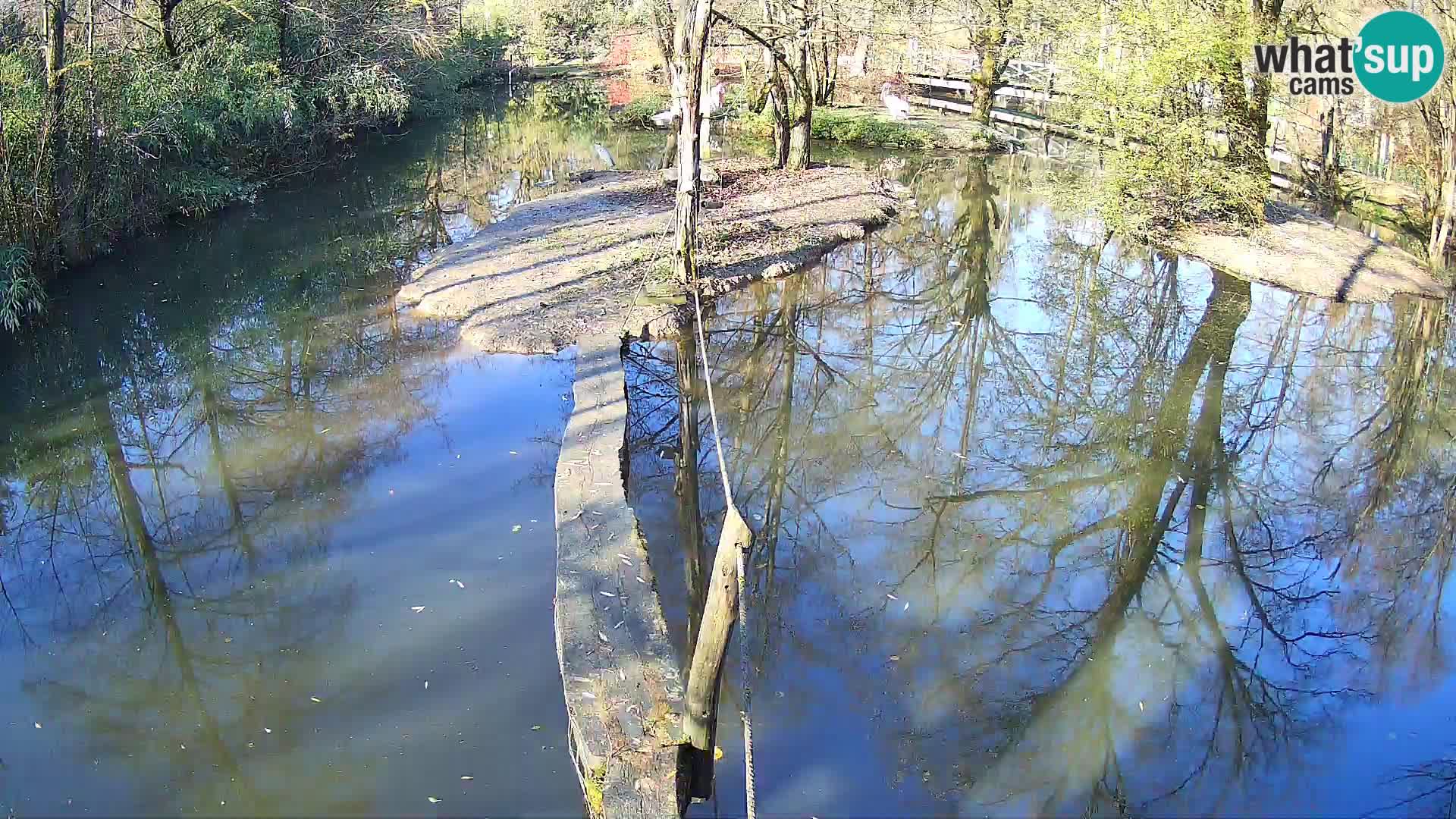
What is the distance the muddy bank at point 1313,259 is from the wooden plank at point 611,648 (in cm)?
899

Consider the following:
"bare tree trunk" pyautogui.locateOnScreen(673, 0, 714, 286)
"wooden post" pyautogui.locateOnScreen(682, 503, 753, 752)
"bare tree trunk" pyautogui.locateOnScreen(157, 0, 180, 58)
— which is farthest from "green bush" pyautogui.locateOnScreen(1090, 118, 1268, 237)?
"bare tree trunk" pyautogui.locateOnScreen(157, 0, 180, 58)

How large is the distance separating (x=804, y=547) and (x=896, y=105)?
54.1 ft

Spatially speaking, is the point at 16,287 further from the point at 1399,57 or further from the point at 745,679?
the point at 1399,57

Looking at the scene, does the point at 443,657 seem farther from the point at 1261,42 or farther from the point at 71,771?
the point at 1261,42

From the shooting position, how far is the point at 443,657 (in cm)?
575

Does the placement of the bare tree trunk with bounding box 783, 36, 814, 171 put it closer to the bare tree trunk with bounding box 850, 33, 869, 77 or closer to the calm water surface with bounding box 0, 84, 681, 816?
the calm water surface with bounding box 0, 84, 681, 816

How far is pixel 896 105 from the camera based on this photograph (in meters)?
21.5

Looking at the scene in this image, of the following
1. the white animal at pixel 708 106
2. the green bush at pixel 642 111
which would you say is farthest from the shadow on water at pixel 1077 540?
the green bush at pixel 642 111

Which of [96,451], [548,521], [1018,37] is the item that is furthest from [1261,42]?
[96,451]

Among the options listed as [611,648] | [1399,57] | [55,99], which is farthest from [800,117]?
[611,648]

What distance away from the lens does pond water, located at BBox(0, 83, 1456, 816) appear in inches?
200

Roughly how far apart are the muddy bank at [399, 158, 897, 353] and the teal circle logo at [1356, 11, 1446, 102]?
6.52m

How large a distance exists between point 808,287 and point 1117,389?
13.3 ft

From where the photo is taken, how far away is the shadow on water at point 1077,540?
5.13 metres
